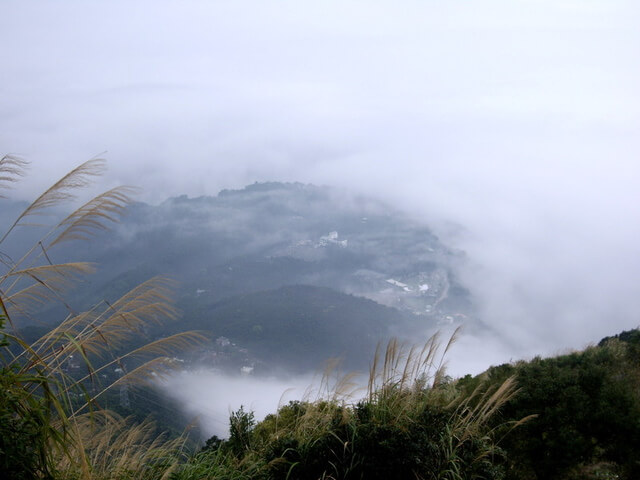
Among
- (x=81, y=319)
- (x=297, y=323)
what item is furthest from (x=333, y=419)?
(x=297, y=323)

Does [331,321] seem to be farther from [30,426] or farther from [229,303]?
[30,426]

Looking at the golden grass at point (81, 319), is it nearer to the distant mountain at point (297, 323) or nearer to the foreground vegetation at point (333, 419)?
the foreground vegetation at point (333, 419)

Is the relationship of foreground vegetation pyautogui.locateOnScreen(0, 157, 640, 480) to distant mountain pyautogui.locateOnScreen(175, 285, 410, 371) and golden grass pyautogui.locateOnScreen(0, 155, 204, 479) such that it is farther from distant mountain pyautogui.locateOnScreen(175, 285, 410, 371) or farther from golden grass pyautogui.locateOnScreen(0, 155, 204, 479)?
distant mountain pyautogui.locateOnScreen(175, 285, 410, 371)

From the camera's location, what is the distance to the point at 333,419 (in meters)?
3.90

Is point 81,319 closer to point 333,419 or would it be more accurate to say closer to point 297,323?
point 333,419

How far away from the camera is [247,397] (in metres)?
107

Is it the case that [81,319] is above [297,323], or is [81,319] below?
below

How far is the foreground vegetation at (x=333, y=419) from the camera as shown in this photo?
328 cm

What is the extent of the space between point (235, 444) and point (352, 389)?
1.24 metres

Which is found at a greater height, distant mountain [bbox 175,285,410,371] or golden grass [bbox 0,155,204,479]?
distant mountain [bbox 175,285,410,371]

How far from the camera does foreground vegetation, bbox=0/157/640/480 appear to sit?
3275 mm

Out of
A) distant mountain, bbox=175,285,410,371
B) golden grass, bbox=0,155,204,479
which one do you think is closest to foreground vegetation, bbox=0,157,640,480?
golden grass, bbox=0,155,204,479

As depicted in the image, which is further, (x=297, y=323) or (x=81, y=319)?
(x=297, y=323)

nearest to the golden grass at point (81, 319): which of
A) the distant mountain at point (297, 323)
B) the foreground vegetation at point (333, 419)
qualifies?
the foreground vegetation at point (333, 419)
